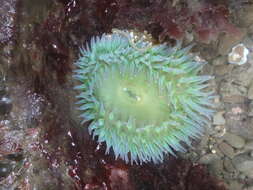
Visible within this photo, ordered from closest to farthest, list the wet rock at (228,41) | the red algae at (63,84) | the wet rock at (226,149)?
the red algae at (63,84)
the wet rock at (228,41)
the wet rock at (226,149)

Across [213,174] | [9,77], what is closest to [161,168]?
[213,174]

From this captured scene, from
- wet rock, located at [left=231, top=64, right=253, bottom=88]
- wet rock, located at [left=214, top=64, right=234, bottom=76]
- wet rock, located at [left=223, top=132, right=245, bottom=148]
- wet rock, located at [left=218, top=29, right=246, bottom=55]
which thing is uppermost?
wet rock, located at [left=218, top=29, right=246, bottom=55]

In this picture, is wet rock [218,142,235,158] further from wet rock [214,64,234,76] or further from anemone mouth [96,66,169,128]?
anemone mouth [96,66,169,128]

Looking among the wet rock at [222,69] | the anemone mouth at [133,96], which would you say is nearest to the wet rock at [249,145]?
the wet rock at [222,69]

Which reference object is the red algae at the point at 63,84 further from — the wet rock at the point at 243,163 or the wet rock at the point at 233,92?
the wet rock at the point at 233,92

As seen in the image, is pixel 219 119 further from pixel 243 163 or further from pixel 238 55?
pixel 238 55

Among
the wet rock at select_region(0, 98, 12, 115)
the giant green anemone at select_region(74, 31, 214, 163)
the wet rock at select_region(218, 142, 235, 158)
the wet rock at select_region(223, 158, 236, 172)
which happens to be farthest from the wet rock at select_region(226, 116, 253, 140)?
the wet rock at select_region(0, 98, 12, 115)
